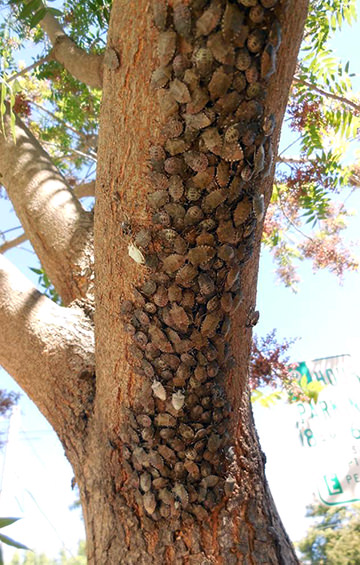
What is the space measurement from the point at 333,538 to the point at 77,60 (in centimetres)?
695

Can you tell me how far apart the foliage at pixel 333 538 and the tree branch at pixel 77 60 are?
20.8ft

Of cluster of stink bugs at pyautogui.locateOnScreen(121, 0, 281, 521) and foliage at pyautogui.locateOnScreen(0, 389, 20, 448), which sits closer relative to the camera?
cluster of stink bugs at pyautogui.locateOnScreen(121, 0, 281, 521)

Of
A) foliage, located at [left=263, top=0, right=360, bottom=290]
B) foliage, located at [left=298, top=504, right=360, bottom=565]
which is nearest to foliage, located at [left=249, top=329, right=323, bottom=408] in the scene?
foliage, located at [left=263, top=0, right=360, bottom=290]

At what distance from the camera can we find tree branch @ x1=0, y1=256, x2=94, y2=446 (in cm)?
125

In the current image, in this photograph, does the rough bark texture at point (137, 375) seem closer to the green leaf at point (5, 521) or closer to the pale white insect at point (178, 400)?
the pale white insect at point (178, 400)

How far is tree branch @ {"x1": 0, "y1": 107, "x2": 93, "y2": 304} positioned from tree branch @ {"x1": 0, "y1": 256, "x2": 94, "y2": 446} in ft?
0.46

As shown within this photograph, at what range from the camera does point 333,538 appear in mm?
6484

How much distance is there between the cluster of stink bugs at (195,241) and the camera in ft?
2.43

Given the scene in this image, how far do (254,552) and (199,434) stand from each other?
0.89 feet

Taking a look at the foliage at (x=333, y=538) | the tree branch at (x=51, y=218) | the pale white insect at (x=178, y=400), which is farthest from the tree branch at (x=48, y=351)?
the foliage at (x=333, y=538)

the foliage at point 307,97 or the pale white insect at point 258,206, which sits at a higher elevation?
the foliage at point 307,97

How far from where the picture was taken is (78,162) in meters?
3.59

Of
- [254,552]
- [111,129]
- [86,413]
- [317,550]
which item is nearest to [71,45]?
[111,129]

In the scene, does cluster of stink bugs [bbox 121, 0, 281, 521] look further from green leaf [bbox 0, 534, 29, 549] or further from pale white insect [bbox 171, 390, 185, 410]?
green leaf [bbox 0, 534, 29, 549]
